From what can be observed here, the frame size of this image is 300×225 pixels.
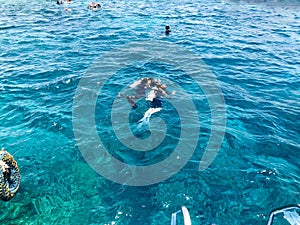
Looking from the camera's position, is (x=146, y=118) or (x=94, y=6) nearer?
(x=146, y=118)

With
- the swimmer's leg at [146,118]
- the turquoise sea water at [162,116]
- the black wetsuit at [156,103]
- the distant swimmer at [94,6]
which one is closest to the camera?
the turquoise sea water at [162,116]

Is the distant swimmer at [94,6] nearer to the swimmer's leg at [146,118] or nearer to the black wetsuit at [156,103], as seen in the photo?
the black wetsuit at [156,103]

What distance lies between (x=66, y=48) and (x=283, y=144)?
1410cm

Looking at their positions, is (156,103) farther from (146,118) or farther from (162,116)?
(146,118)

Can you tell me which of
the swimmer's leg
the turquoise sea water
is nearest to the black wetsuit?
the swimmer's leg

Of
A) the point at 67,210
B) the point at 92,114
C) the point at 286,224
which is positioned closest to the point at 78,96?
the point at 92,114

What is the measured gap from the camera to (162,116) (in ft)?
36.7

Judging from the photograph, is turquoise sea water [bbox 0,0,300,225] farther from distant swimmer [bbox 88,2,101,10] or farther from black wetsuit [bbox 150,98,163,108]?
distant swimmer [bbox 88,2,101,10]

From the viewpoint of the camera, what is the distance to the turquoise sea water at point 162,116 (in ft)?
24.7

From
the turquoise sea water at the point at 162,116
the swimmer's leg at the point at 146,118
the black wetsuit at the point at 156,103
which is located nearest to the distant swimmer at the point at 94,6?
the turquoise sea water at the point at 162,116

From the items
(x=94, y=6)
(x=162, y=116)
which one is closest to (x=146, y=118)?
(x=162, y=116)

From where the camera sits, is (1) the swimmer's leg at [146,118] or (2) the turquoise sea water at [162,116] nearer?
(2) the turquoise sea water at [162,116]

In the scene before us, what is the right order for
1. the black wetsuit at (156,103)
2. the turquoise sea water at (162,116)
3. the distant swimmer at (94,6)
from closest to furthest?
the turquoise sea water at (162,116) < the black wetsuit at (156,103) < the distant swimmer at (94,6)

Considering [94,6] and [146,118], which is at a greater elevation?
[146,118]
